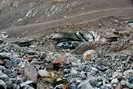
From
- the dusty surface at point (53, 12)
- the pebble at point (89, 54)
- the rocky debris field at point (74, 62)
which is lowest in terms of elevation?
the pebble at point (89, 54)

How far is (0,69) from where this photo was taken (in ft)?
26.4

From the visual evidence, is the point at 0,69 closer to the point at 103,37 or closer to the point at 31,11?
the point at 103,37

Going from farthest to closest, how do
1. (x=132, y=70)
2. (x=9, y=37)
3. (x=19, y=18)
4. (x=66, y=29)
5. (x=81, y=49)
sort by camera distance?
1. (x=19, y=18)
2. (x=9, y=37)
3. (x=66, y=29)
4. (x=81, y=49)
5. (x=132, y=70)

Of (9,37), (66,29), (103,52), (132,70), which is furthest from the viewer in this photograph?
(9,37)

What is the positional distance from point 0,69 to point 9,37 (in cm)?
933

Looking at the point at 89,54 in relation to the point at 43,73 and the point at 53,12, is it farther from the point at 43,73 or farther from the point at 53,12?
the point at 53,12

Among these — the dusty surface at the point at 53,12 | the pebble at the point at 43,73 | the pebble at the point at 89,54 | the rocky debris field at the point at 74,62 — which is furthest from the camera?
the dusty surface at the point at 53,12

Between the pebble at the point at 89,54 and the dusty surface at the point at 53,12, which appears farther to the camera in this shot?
the dusty surface at the point at 53,12

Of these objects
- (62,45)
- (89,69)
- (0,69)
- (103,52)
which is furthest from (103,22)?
(0,69)

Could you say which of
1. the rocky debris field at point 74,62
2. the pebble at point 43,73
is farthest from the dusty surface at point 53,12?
the pebble at point 43,73

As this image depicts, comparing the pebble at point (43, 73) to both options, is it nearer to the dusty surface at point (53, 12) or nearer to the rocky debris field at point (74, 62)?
the rocky debris field at point (74, 62)

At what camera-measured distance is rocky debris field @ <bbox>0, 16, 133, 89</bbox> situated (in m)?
7.72

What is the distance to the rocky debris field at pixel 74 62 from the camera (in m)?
7.72

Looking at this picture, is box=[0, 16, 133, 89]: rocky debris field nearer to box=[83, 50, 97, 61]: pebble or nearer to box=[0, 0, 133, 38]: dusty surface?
box=[83, 50, 97, 61]: pebble
